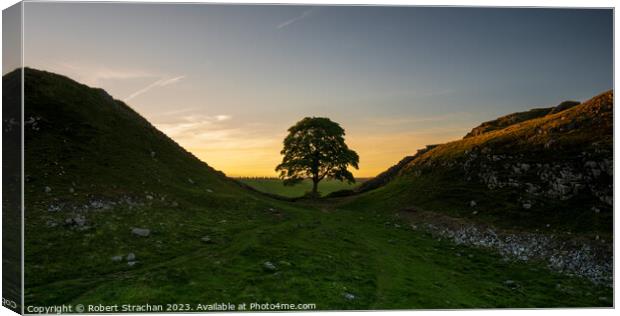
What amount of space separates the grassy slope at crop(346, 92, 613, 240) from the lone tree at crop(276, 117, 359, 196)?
5.67m

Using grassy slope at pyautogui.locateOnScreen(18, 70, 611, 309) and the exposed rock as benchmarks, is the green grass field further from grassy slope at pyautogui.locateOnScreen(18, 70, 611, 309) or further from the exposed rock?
the exposed rock

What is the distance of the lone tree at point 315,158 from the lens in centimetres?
4719

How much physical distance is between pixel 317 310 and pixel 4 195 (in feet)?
40.8

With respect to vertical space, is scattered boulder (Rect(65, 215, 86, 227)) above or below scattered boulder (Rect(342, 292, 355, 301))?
above

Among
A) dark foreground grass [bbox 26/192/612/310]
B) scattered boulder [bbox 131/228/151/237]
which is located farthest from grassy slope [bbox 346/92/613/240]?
scattered boulder [bbox 131/228/151/237]

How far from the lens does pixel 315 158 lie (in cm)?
4962

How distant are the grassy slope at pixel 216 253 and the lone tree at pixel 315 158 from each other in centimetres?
1459

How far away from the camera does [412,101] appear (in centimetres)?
2306

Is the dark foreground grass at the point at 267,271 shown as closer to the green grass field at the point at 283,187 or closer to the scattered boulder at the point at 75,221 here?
the scattered boulder at the point at 75,221

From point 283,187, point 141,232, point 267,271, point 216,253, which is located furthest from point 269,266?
point 283,187

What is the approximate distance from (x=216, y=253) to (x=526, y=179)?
2581 cm

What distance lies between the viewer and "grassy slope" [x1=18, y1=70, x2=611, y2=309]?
599 inches

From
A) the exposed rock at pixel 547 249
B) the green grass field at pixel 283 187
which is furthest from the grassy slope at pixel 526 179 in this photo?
the green grass field at pixel 283 187

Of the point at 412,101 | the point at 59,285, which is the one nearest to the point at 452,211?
the point at 412,101
